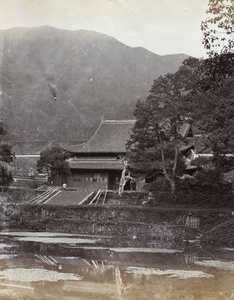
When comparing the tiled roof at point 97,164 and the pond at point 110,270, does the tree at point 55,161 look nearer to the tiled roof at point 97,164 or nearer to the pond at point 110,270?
the tiled roof at point 97,164

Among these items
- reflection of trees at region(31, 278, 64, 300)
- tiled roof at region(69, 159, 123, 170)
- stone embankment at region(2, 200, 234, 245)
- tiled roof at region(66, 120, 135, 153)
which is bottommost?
stone embankment at region(2, 200, 234, 245)

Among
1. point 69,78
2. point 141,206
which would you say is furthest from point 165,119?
point 69,78

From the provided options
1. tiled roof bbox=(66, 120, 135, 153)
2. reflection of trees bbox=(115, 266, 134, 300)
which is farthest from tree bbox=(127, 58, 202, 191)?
reflection of trees bbox=(115, 266, 134, 300)

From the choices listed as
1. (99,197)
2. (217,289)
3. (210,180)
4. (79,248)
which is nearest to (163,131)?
(210,180)

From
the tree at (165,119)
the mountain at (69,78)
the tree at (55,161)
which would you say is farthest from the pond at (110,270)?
the mountain at (69,78)

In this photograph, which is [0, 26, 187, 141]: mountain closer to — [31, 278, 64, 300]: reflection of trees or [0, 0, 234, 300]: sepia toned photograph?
Answer: [0, 0, 234, 300]: sepia toned photograph

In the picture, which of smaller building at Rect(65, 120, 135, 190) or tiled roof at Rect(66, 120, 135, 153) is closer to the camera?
smaller building at Rect(65, 120, 135, 190)
